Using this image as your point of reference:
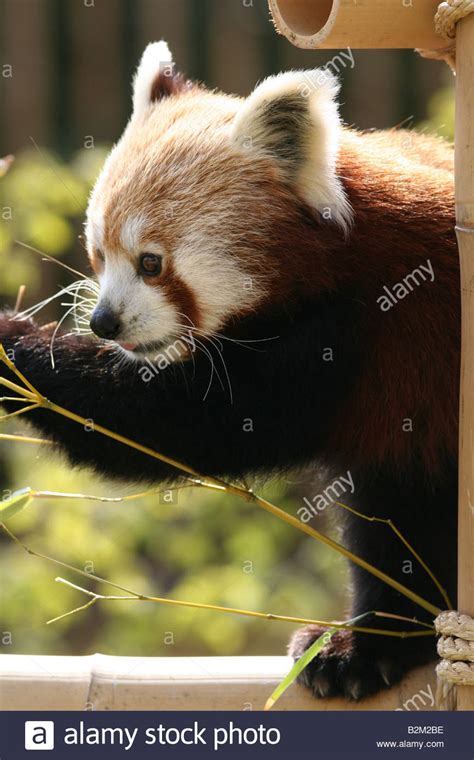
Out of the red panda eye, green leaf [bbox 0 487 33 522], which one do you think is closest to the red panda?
the red panda eye

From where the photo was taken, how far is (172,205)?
241cm

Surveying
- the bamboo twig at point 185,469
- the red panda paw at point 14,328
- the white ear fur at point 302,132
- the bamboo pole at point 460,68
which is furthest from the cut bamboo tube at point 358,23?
the red panda paw at point 14,328

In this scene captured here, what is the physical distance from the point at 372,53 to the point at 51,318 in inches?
75.0

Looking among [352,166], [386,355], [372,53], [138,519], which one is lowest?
[138,519]

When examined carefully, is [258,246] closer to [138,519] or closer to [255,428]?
[255,428]

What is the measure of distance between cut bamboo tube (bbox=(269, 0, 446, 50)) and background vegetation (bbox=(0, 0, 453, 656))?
2.31 m

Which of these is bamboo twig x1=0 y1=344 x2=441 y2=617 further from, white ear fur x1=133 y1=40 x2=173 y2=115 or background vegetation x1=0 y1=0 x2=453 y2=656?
background vegetation x1=0 y1=0 x2=453 y2=656

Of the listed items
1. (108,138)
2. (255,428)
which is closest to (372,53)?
(108,138)

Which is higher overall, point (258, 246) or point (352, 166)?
point (352, 166)

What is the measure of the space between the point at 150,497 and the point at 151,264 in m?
2.12

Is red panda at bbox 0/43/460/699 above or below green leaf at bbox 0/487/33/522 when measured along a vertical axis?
above

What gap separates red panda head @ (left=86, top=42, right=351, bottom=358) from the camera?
2.39 m

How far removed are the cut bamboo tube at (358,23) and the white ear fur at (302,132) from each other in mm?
274

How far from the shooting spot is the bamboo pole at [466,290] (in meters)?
1.94
